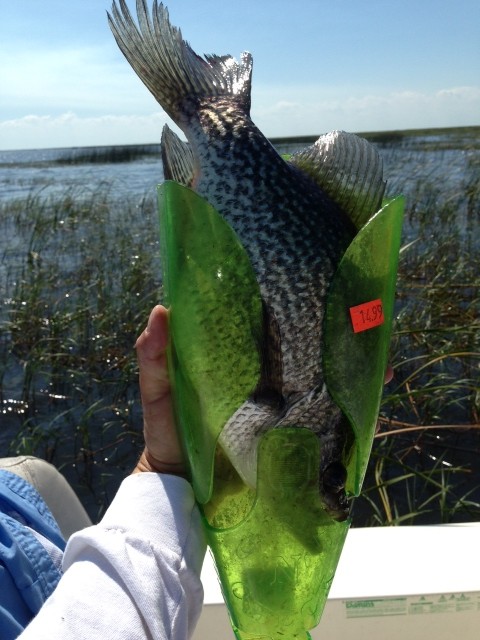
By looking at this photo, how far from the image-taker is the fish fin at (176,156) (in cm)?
100

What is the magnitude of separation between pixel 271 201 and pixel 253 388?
0.27 m

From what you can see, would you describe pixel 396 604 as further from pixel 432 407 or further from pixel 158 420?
pixel 432 407

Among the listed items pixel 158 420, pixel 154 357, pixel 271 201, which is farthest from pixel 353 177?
pixel 158 420

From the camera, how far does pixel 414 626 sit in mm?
1773

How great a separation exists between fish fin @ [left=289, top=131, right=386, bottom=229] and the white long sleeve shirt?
563 millimetres

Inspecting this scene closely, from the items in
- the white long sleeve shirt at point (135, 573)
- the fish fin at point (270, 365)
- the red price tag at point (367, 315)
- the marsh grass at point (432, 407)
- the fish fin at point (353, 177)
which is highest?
the fish fin at point (353, 177)

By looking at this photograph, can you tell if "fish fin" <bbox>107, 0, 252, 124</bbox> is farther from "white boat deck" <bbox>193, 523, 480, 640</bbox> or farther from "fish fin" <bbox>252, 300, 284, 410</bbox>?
"white boat deck" <bbox>193, 523, 480, 640</bbox>

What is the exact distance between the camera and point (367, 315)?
92 cm

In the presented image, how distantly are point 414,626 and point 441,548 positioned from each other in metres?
0.25

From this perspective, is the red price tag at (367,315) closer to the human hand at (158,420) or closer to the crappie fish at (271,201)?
the crappie fish at (271,201)

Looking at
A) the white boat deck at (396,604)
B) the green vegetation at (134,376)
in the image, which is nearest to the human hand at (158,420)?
the white boat deck at (396,604)

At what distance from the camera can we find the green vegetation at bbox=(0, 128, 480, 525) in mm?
3805

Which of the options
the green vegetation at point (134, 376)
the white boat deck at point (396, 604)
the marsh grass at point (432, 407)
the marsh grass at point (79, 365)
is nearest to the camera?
the white boat deck at point (396, 604)

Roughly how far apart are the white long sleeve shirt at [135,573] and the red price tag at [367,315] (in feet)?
1.49
